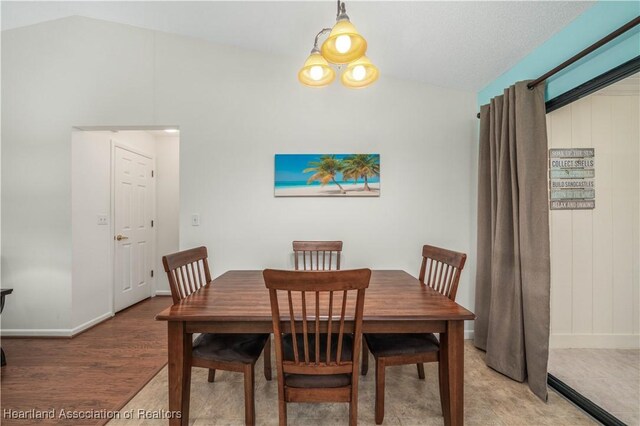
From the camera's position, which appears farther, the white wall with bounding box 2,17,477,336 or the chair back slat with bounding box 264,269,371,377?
the white wall with bounding box 2,17,477,336

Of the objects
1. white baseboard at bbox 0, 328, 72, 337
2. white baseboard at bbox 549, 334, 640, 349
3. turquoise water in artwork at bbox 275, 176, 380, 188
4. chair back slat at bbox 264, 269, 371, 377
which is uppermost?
turquoise water in artwork at bbox 275, 176, 380, 188

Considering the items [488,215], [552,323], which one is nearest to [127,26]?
[488,215]

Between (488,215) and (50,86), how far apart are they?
14.1 feet

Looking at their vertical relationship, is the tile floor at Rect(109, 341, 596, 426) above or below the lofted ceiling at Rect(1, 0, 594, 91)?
below

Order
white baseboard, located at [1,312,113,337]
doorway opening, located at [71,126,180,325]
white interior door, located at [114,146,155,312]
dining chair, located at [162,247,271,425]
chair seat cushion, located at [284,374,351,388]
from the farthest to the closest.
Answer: white interior door, located at [114,146,155,312] < doorway opening, located at [71,126,180,325] < white baseboard, located at [1,312,113,337] < dining chair, located at [162,247,271,425] < chair seat cushion, located at [284,374,351,388]

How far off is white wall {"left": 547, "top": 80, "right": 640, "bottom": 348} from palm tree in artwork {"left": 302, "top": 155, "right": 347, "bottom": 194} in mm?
1761

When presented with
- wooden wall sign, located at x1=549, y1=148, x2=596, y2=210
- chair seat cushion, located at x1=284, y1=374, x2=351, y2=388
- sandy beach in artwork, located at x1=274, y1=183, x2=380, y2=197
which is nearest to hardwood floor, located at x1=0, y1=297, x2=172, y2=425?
chair seat cushion, located at x1=284, y1=374, x2=351, y2=388

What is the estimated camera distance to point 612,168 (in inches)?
92.1

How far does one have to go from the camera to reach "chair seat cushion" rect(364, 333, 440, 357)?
1.59 metres

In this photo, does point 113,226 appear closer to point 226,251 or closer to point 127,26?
point 226,251

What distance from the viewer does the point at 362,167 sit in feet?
9.00

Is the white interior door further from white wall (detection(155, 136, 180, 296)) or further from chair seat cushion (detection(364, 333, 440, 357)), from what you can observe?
chair seat cushion (detection(364, 333, 440, 357))

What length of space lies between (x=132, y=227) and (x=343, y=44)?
3.51 metres

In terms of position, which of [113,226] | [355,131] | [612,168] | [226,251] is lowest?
[226,251]
